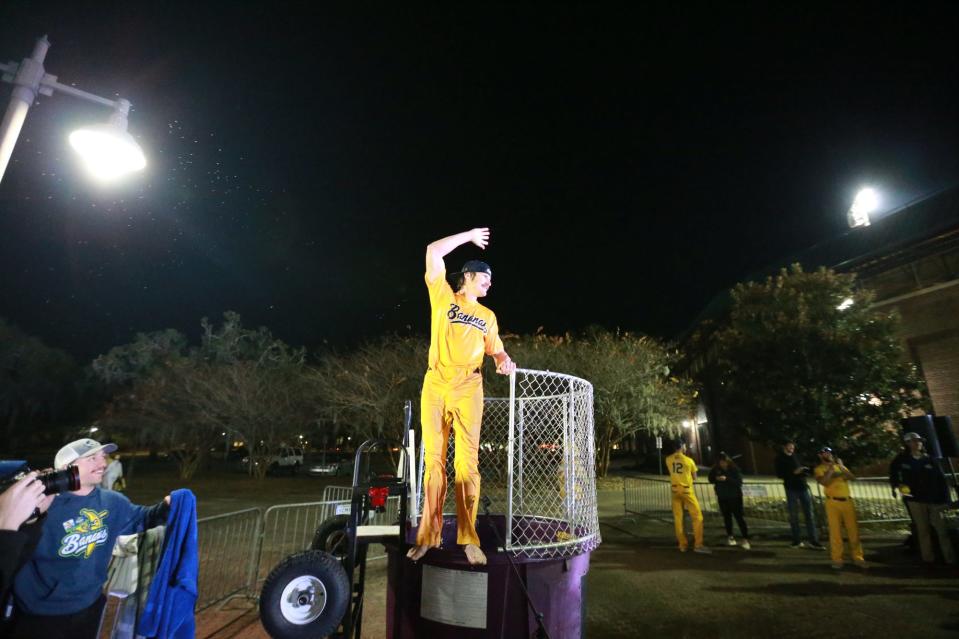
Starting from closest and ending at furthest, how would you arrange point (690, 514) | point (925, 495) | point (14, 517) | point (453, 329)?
point (14, 517), point (453, 329), point (925, 495), point (690, 514)

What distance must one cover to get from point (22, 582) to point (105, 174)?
3682 millimetres

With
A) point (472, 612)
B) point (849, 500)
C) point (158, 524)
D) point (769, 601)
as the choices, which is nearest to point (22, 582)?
point (158, 524)

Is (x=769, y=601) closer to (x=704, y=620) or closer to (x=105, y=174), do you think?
(x=704, y=620)

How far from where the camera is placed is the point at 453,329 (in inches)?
164

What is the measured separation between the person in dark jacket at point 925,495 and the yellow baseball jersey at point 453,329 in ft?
27.9

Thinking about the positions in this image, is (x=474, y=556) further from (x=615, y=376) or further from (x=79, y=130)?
(x=615, y=376)

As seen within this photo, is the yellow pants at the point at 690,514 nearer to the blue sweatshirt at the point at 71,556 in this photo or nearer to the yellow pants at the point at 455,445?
the yellow pants at the point at 455,445

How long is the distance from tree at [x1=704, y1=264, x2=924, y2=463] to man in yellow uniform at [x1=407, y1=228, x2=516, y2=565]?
40.2 ft

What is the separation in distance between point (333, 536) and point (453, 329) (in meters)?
2.62

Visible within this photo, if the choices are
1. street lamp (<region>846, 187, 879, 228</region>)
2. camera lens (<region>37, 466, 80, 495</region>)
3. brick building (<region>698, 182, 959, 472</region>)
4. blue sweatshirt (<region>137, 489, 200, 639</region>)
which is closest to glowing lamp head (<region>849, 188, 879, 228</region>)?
street lamp (<region>846, 187, 879, 228</region>)

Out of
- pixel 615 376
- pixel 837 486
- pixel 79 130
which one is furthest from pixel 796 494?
pixel 615 376

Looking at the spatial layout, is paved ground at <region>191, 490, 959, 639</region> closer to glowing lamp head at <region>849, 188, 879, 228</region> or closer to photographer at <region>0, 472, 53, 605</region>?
photographer at <region>0, 472, 53, 605</region>

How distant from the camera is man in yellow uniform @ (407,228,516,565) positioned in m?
3.87

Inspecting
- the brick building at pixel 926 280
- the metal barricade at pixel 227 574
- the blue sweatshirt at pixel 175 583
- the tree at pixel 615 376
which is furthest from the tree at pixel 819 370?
the blue sweatshirt at pixel 175 583
